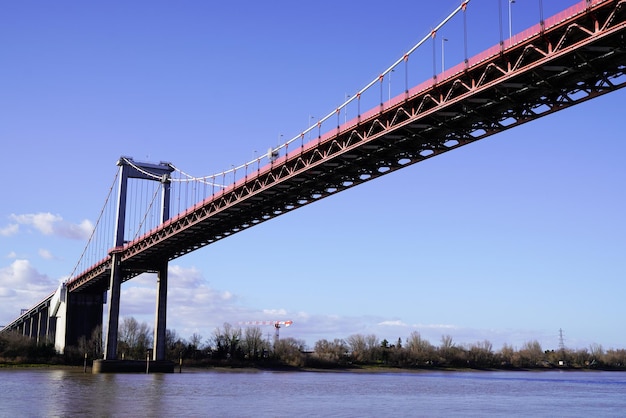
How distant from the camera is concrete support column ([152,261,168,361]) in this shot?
72625mm

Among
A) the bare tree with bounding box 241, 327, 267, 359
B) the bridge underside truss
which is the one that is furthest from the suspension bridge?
the bare tree with bounding box 241, 327, 267, 359

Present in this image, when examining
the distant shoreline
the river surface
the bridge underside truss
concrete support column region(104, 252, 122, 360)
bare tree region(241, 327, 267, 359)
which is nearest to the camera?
the bridge underside truss

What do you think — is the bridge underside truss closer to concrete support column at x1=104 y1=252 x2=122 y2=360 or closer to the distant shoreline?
concrete support column at x1=104 y1=252 x2=122 y2=360

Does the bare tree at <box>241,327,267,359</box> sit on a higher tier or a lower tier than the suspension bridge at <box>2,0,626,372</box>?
lower

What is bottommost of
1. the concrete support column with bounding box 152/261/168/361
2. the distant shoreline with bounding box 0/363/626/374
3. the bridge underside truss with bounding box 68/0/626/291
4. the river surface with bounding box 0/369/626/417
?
the distant shoreline with bounding box 0/363/626/374

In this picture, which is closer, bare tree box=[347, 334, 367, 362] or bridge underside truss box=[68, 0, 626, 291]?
bridge underside truss box=[68, 0, 626, 291]

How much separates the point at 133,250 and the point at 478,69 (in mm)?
48487

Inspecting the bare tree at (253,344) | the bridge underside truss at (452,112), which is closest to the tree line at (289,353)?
the bare tree at (253,344)

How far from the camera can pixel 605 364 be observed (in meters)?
156

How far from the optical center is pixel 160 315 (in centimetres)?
7269

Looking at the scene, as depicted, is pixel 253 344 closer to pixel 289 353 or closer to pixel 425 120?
pixel 289 353

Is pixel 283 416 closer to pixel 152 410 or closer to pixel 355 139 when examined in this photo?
pixel 152 410

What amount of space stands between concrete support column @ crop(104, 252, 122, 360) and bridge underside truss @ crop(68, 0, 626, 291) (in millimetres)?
18872

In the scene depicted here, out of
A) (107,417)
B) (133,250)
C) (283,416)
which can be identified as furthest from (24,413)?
(133,250)
